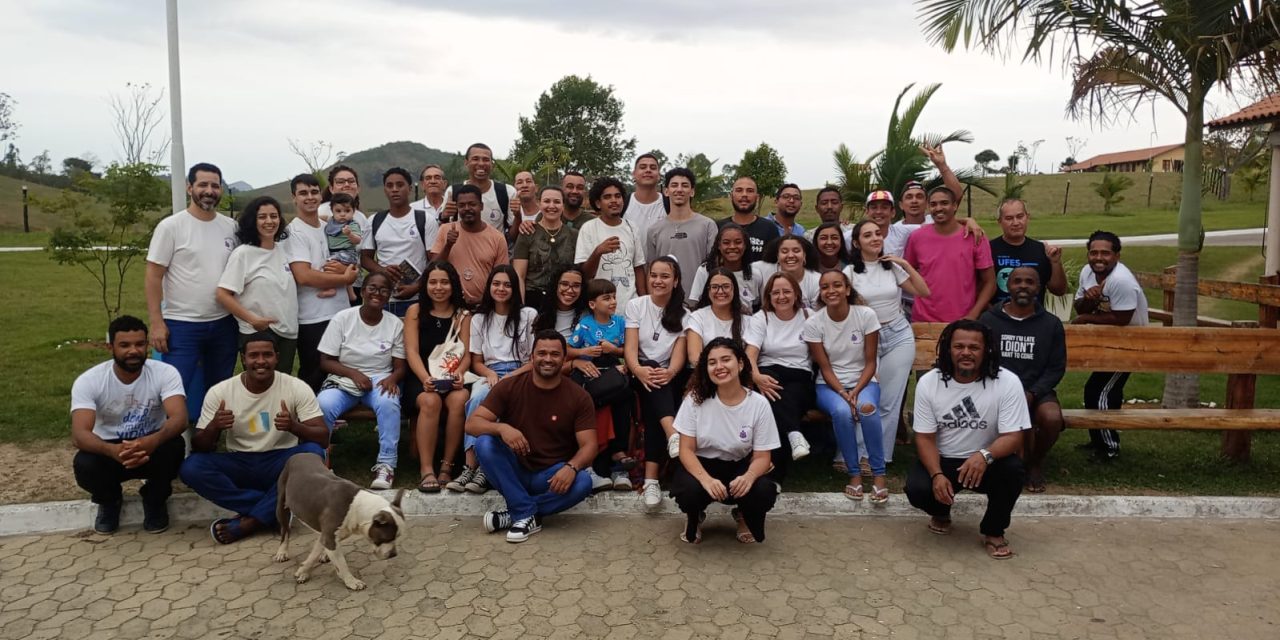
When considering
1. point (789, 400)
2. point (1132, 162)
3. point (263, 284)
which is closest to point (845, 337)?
point (789, 400)

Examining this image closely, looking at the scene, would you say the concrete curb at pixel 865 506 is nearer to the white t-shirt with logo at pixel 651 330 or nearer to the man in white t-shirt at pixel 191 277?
the man in white t-shirt at pixel 191 277

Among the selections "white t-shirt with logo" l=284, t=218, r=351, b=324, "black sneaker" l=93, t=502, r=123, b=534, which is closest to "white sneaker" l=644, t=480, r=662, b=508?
"white t-shirt with logo" l=284, t=218, r=351, b=324

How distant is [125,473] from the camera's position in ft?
16.6

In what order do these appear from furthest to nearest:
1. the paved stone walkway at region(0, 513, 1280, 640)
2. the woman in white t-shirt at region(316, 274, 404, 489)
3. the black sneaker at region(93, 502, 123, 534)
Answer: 1. the woman in white t-shirt at region(316, 274, 404, 489)
2. the black sneaker at region(93, 502, 123, 534)
3. the paved stone walkway at region(0, 513, 1280, 640)

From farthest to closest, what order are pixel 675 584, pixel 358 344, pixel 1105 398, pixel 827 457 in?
pixel 1105 398 < pixel 827 457 < pixel 358 344 < pixel 675 584

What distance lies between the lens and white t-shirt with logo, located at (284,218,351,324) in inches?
244

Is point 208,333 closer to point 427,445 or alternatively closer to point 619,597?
point 427,445

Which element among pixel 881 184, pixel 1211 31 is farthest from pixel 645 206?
pixel 881 184

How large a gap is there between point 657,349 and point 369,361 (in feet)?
6.56

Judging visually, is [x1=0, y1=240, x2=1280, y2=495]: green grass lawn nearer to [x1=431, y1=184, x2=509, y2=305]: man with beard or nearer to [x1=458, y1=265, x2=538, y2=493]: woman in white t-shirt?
[x1=458, y1=265, x2=538, y2=493]: woman in white t-shirt

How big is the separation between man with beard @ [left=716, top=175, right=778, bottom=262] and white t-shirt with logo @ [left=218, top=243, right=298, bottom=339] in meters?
3.16

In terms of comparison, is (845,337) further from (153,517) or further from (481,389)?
(153,517)

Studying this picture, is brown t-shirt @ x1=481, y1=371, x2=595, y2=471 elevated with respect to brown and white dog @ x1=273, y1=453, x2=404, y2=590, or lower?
elevated

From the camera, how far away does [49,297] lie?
54.9 ft
